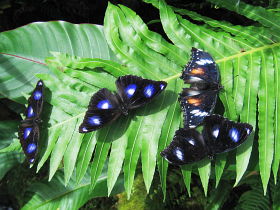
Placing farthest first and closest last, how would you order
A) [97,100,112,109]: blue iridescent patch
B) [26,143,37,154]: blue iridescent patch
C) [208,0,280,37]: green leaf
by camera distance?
1. [208,0,280,37]: green leaf
2. [26,143,37,154]: blue iridescent patch
3. [97,100,112,109]: blue iridescent patch

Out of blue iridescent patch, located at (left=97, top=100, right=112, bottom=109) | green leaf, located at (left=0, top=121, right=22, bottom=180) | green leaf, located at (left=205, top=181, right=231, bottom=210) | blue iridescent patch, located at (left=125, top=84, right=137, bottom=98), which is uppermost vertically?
blue iridescent patch, located at (left=125, top=84, right=137, bottom=98)

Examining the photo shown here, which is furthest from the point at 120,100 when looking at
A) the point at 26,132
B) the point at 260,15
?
the point at 260,15

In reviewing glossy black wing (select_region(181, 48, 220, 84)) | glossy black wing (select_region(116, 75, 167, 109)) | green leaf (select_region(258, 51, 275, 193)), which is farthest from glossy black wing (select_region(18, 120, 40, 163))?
green leaf (select_region(258, 51, 275, 193))

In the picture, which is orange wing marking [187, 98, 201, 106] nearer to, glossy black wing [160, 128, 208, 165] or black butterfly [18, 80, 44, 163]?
glossy black wing [160, 128, 208, 165]

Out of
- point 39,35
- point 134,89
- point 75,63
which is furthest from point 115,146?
point 39,35

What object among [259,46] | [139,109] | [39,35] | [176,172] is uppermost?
[259,46]

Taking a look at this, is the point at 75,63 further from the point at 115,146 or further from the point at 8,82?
the point at 8,82

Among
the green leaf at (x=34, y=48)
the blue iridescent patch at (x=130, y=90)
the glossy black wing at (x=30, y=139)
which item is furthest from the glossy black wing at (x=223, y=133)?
the green leaf at (x=34, y=48)
